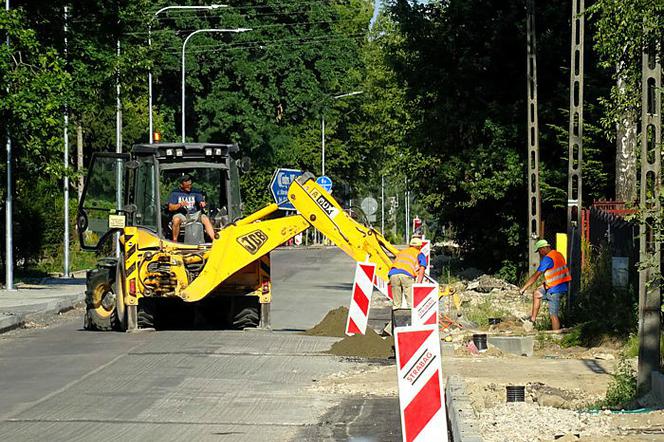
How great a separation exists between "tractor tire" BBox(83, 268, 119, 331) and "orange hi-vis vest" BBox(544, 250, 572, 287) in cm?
761

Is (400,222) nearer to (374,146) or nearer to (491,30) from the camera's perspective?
(374,146)

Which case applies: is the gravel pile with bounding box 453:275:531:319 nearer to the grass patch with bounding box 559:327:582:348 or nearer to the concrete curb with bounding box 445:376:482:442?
the grass patch with bounding box 559:327:582:348

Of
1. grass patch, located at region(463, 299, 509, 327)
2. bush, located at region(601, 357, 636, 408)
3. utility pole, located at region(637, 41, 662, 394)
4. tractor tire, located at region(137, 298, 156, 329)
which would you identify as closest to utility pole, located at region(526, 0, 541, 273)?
grass patch, located at region(463, 299, 509, 327)

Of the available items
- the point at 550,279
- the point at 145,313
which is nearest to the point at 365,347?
the point at 145,313

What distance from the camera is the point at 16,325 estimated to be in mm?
22641

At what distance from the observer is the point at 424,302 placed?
15375 millimetres

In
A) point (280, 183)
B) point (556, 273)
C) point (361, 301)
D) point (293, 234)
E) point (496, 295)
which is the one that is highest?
point (280, 183)

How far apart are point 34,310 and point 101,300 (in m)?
3.77

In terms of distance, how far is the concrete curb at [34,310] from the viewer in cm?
2231

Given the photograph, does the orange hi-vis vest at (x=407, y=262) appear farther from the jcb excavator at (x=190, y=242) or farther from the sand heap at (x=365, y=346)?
the sand heap at (x=365, y=346)

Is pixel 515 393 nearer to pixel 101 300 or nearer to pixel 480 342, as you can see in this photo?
pixel 480 342

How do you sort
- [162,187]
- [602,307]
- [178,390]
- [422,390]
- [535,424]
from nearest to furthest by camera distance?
[422,390], [535,424], [178,390], [602,307], [162,187]

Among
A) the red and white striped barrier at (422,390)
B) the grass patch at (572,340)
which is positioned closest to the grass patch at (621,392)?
the red and white striped barrier at (422,390)

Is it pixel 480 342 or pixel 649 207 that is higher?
pixel 649 207
